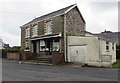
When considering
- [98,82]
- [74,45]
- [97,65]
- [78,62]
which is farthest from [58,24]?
[98,82]

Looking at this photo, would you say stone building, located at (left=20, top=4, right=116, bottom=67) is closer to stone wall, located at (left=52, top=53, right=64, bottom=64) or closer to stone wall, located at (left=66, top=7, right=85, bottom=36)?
stone wall, located at (left=66, top=7, right=85, bottom=36)

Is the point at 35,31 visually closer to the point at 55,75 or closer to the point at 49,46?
the point at 49,46

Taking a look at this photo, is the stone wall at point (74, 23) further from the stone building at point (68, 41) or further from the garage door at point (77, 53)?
the garage door at point (77, 53)

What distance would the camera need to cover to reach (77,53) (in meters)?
17.3

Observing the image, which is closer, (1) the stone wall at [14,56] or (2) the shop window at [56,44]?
(2) the shop window at [56,44]

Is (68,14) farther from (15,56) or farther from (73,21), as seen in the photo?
(15,56)

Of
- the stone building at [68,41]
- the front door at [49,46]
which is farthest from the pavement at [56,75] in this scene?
the front door at [49,46]

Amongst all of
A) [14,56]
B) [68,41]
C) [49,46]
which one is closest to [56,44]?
[49,46]

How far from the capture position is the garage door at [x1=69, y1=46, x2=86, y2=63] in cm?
1664

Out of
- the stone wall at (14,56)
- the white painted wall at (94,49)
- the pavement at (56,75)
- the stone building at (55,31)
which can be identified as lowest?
the pavement at (56,75)

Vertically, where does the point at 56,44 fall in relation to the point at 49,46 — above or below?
above

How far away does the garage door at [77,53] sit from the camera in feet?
54.6

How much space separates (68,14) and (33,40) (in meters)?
8.54

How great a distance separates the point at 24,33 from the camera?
27219 mm
